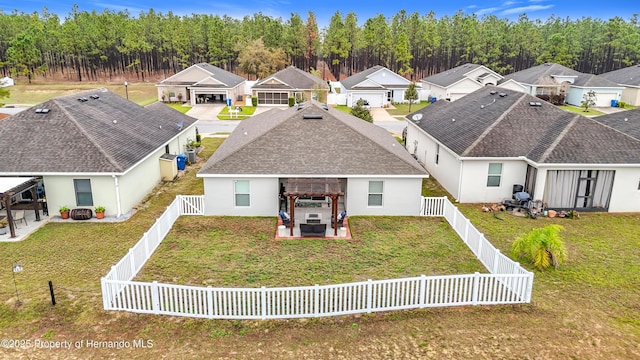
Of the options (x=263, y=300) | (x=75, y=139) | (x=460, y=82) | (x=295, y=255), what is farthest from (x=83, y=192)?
(x=460, y=82)

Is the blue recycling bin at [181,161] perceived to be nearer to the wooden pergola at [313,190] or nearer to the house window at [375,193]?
the wooden pergola at [313,190]

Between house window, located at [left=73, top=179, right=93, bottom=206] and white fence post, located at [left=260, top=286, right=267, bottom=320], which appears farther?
house window, located at [left=73, top=179, right=93, bottom=206]

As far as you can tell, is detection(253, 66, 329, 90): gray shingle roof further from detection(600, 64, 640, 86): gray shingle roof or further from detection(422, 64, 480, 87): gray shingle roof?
detection(600, 64, 640, 86): gray shingle roof

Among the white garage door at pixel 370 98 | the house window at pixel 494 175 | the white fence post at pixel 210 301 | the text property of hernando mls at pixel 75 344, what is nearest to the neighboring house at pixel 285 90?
the white garage door at pixel 370 98

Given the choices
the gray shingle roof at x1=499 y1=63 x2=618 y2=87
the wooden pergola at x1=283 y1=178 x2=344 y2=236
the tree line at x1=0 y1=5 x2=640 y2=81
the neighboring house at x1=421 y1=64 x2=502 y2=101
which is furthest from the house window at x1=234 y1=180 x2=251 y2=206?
the tree line at x1=0 y1=5 x2=640 y2=81

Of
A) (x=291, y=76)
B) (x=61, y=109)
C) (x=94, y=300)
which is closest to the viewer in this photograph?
(x=94, y=300)

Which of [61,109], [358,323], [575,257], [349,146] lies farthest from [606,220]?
[61,109]

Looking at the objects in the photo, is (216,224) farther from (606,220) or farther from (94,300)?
(606,220)

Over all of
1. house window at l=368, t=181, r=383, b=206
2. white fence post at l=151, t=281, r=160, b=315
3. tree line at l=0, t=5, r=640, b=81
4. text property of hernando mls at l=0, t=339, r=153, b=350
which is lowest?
text property of hernando mls at l=0, t=339, r=153, b=350
